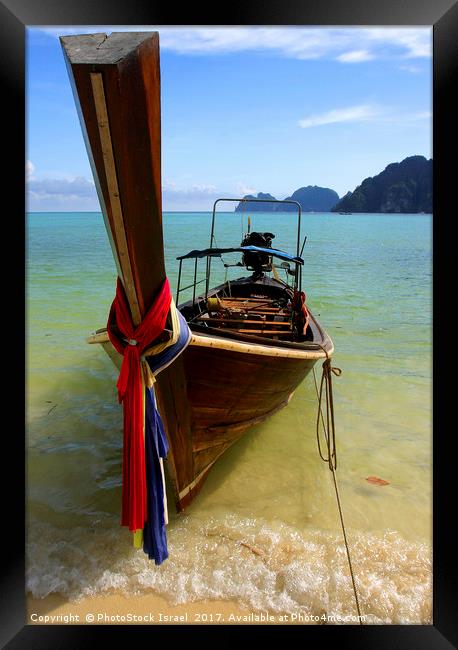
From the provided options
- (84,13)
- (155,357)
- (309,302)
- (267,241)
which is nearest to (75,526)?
(155,357)

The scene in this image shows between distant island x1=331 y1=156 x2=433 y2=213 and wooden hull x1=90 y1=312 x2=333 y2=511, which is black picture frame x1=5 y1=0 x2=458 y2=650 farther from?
distant island x1=331 y1=156 x2=433 y2=213

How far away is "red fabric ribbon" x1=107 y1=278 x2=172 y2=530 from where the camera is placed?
8.55ft

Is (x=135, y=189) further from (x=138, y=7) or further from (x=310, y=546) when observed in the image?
(x=310, y=546)

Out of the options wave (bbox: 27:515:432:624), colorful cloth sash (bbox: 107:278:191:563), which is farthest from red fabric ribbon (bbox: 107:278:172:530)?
wave (bbox: 27:515:432:624)

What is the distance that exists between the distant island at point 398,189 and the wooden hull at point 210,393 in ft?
300

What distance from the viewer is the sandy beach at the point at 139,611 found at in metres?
3.40

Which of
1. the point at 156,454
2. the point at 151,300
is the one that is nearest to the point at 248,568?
the point at 156,454

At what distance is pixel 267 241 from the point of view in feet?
29.5

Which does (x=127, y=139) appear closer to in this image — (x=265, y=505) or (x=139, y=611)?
(x=139, y=611)

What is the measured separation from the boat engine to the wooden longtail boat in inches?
63.8

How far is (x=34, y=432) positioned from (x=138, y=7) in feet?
17.5

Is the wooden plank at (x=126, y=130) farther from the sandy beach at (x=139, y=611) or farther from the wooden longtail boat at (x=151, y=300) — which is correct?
the sandy beach at (x=139, y=611)

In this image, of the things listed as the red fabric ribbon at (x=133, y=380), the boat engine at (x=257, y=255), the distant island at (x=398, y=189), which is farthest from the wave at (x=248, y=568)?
the distant island at (x=398, y=189)

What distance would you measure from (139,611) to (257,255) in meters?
6.95
